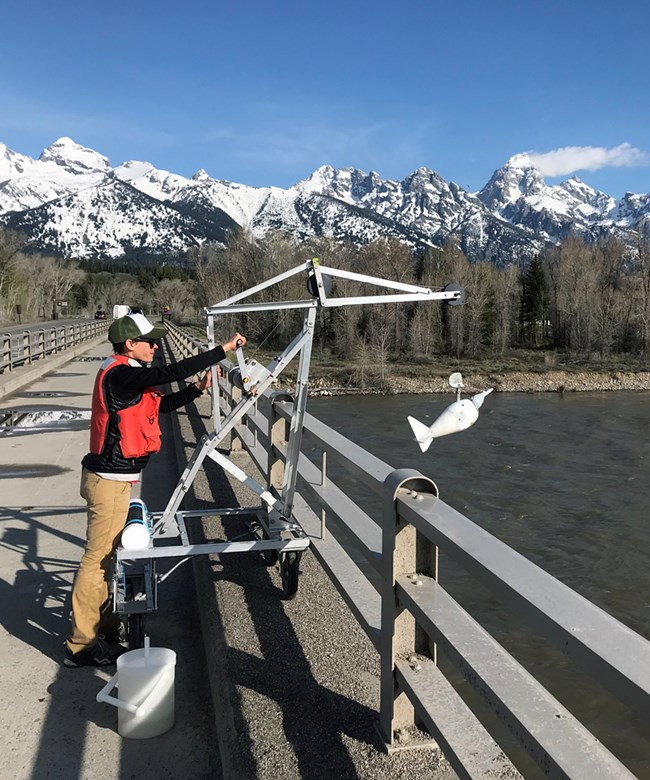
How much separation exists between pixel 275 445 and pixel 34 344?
62.0 ft

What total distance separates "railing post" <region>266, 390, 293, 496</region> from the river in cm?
299

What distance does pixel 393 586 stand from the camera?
2.71 meters

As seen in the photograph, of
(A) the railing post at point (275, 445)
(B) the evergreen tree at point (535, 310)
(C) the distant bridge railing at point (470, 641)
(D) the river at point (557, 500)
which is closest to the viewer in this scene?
(C) the distant bridge railing at point (470, 641)

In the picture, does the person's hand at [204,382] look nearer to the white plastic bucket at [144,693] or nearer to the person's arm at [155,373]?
the person's arm at [155,373]

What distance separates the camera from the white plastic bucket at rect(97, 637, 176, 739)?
3.32 meters

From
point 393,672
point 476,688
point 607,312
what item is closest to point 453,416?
point 393,672

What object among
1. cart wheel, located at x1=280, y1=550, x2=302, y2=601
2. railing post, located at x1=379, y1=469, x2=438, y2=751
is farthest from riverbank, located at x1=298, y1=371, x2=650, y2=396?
railing post, located at x1=379, y1=469, x2=438, y2=751

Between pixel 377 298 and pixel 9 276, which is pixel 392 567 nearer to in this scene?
pixel 377 298

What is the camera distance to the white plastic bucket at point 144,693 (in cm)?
332

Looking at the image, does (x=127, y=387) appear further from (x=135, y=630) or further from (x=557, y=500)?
(x=557, y=500)

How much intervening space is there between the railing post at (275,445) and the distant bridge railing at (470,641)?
6.54 feet

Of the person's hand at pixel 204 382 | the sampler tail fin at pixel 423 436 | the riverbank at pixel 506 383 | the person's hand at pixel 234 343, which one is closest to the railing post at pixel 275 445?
the person's hand at pixel 204 382

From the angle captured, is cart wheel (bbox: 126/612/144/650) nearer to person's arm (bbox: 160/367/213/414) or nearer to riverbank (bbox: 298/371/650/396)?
person's arm (bbox: 160/367/213/414)

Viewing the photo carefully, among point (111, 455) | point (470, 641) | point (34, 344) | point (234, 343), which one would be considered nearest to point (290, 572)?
point (111, 455)
